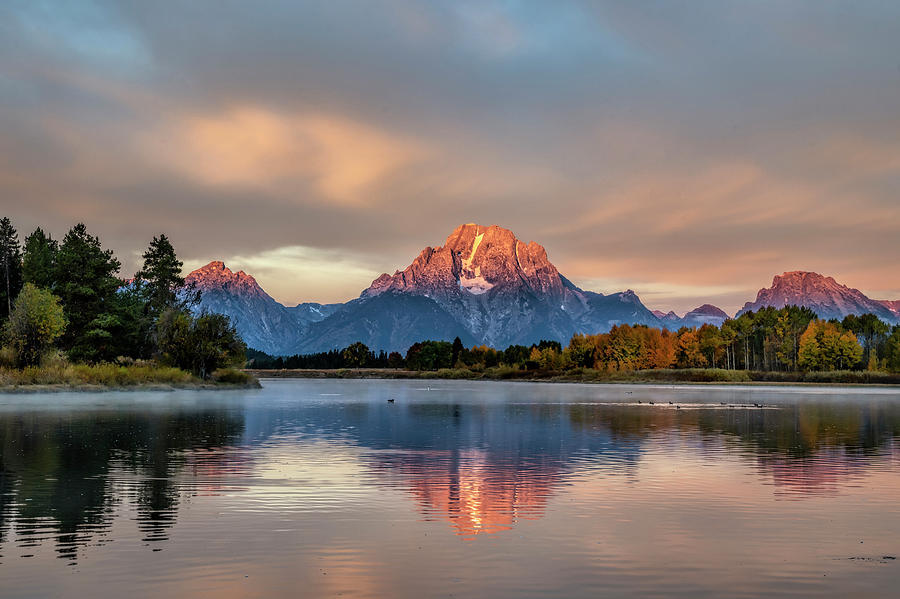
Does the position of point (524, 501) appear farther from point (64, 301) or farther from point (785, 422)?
point (64, 301)

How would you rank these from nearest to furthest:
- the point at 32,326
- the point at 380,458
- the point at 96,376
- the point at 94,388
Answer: the point at 380,458 < the point at 32,326 < the point at 94,388 < the point at 96,376

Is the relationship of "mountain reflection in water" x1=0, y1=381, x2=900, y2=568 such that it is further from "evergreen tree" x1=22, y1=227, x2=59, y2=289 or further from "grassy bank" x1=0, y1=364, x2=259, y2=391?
"evergreen tree" x1=22, y1=227, x2=59, y2=289

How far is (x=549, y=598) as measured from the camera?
13062 millimetres

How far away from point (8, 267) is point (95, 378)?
47.3 meters

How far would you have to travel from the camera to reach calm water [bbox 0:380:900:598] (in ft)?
46.8

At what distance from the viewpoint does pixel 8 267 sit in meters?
136

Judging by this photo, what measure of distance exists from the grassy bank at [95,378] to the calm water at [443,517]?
5671 cm

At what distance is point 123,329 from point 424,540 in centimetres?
12782

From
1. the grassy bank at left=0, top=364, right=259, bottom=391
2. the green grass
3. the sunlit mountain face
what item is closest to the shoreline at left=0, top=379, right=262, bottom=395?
the grassy bank at left=0, top=364, right=259, bottom=391

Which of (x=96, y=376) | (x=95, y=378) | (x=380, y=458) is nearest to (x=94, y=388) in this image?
(x=95, y=378)

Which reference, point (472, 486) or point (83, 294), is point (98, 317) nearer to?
point (83, 294)

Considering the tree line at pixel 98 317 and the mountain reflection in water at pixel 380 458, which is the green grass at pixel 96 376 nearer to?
the tree line at pixel 98 317

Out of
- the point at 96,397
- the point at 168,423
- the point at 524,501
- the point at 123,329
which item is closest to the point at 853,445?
the point at 524,501

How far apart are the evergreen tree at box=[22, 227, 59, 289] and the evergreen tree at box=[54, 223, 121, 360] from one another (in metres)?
3.24
